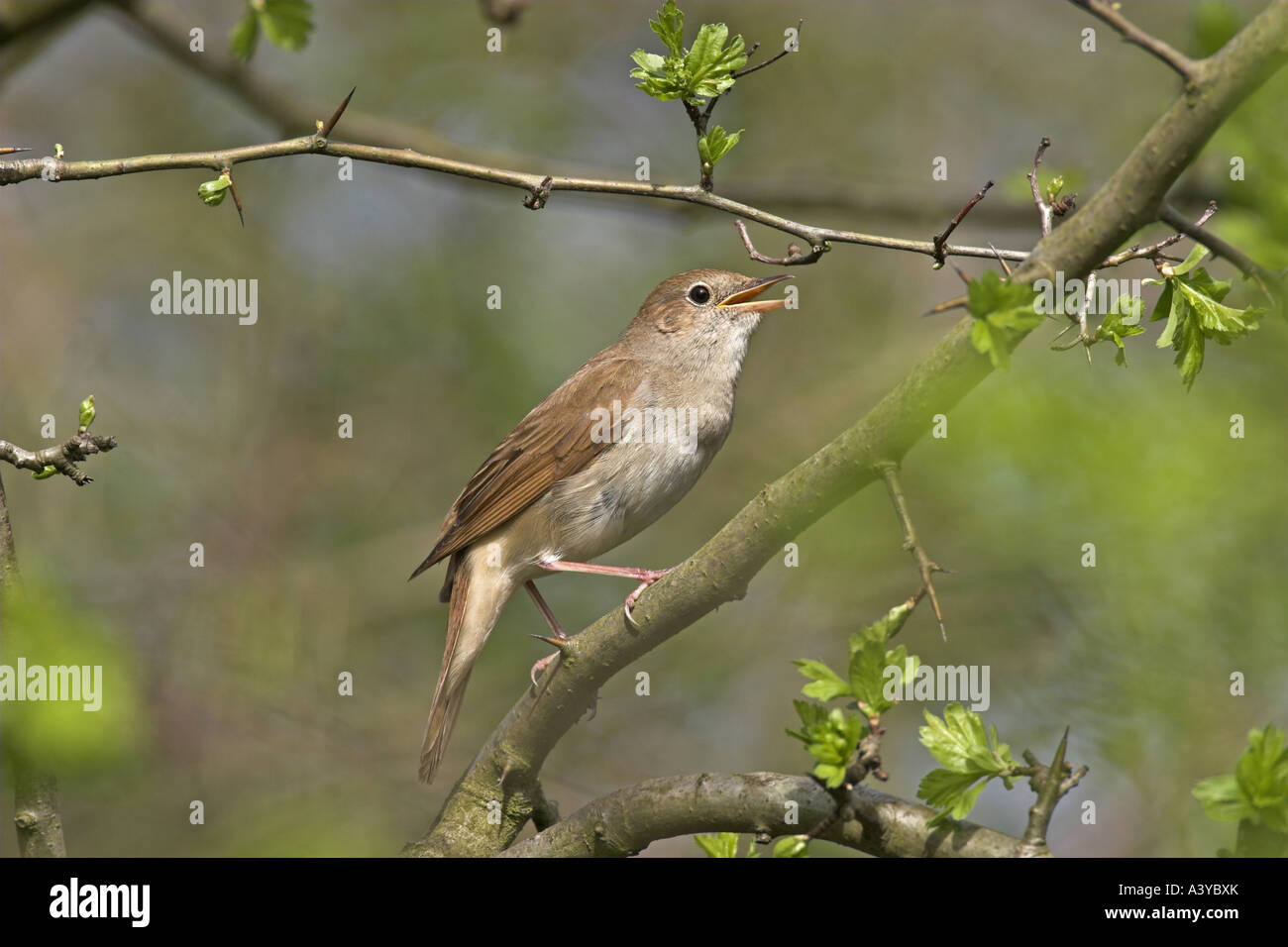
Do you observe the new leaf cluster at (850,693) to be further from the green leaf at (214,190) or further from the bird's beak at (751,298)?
the bird's beak at (751,298)

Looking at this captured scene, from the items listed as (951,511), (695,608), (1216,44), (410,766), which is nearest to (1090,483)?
(951,511)

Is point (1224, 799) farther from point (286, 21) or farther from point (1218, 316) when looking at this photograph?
point (286, 21)

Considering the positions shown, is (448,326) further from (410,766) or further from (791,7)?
(791,7)

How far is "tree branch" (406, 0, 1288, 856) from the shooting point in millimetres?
2561

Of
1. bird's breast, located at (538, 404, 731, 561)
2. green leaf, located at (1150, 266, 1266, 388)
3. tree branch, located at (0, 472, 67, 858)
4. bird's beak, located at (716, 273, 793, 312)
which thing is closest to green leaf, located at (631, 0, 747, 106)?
green leaf, located at (1150, 266, 1266, 388)

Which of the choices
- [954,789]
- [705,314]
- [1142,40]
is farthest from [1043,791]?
[705,314]

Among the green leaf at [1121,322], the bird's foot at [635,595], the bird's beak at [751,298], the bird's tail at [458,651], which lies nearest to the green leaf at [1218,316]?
the green leaf at [1121,322]

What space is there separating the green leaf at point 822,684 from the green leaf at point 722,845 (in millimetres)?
889

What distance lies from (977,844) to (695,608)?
1046 mm

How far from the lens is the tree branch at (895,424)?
2.56m

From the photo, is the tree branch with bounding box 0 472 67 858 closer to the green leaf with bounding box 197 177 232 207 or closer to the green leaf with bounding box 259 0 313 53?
the green leaf with bounding box 197 177 232 207

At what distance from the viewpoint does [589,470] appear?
6.01 meters

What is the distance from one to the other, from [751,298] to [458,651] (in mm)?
2556

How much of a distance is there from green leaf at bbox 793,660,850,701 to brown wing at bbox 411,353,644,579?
3.38 meters
